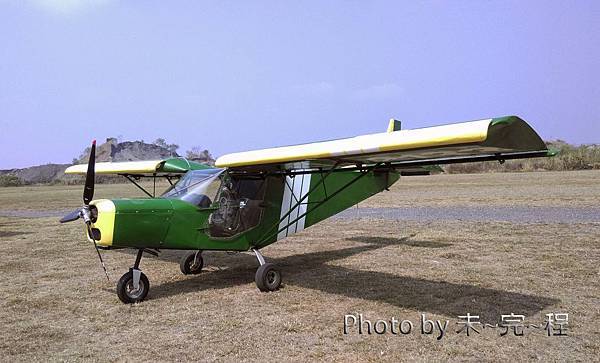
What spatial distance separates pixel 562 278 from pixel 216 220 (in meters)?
5.78

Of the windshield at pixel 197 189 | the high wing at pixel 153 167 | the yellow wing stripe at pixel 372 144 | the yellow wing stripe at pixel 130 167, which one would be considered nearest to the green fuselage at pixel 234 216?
the windshield at pixel 197 189

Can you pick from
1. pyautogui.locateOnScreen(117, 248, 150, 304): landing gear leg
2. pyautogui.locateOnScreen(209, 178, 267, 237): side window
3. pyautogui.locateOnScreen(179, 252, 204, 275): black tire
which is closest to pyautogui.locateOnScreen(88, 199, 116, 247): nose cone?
pyautogui.locateOnScreen(117, 248, 150, 304): landing gear leg

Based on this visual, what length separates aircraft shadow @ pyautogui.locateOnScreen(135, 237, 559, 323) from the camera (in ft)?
20.3

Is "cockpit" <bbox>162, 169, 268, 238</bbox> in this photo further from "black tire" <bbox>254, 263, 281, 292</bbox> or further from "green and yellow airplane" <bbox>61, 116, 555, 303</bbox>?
"black tire" <bbox>254, 263, 281, 292</bbox>

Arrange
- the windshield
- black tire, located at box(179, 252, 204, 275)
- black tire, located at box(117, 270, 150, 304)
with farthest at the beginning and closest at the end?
1. black tire, located at box(179, 252, 204, 275)
2. the windshield
3. black tire, located at box(117, 270, 150, 304)

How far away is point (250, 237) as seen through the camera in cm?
812

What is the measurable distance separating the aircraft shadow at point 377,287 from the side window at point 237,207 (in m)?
0.99

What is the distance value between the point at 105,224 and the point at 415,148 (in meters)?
4.22

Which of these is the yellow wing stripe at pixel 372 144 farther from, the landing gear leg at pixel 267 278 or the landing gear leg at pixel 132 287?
the landing gear leg at pixel 132 287

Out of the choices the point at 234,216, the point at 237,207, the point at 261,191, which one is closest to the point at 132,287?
the point at 234,216

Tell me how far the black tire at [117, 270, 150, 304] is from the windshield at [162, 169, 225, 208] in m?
1.39

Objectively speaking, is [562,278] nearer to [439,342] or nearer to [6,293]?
[439,342]

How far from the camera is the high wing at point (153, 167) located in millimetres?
9883

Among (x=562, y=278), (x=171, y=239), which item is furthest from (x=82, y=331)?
(x=562, y=278)
